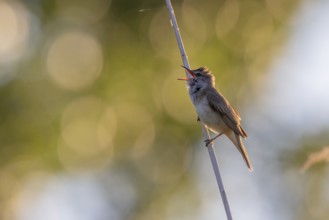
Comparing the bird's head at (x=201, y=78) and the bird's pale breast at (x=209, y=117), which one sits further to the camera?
the bird's head at (x=201, y=78)

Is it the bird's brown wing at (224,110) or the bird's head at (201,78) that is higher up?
the bird's head at (201,78)

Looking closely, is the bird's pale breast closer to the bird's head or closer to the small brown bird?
the small brown bird

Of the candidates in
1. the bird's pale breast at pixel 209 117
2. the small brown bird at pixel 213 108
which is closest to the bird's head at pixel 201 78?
the small brown bird at pixel 213 108

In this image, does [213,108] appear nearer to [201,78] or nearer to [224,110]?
[224,110]

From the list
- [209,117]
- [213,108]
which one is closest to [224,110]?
[213,108]

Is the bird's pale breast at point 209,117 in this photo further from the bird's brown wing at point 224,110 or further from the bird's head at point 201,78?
the bird's head at point 201,78

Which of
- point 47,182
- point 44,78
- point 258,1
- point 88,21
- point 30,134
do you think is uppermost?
point 258,1

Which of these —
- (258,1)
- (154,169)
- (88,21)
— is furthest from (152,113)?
(258,1)

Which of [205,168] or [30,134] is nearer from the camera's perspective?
[30,134]

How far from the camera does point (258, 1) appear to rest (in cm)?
660

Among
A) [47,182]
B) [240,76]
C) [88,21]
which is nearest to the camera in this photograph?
[47,182]

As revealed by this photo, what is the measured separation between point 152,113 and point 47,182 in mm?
1137

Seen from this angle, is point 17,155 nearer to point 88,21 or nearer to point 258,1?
point 88,21

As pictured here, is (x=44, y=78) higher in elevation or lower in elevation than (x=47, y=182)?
higher
